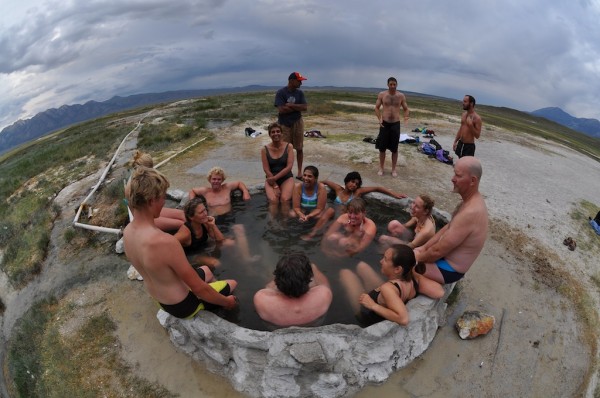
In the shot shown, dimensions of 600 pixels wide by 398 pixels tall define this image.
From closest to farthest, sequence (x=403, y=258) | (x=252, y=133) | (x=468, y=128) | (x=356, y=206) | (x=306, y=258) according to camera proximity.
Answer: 1. (x=403, y=258)
2. (x=306, y=258)
3. (x=356, y=206)
4. (x=468, y=128)
5. (x=252, y=133)

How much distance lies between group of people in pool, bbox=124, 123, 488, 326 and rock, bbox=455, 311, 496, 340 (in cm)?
59

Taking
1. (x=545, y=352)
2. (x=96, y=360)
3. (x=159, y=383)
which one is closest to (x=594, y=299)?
(x=545, y=352)

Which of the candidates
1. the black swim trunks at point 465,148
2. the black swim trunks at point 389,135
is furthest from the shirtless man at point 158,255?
the black swim trunks at point 465,148

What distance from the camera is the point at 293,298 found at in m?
3.85

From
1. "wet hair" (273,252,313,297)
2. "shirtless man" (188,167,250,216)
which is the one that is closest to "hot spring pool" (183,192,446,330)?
"shirtless man" (188,167,250,216)

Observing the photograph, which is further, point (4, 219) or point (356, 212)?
point (4, 219)

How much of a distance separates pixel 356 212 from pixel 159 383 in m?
3.33

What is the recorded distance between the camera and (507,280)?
17.6ft

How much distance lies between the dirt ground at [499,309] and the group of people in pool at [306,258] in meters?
0.78

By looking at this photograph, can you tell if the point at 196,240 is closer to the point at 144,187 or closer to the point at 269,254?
the point at 269,254

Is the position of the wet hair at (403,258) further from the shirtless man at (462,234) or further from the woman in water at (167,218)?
the woman in water at (167,218)

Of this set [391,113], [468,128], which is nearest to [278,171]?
[391,113]

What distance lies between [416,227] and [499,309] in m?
1.58

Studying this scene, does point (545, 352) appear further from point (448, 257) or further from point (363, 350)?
point (363, 350)
